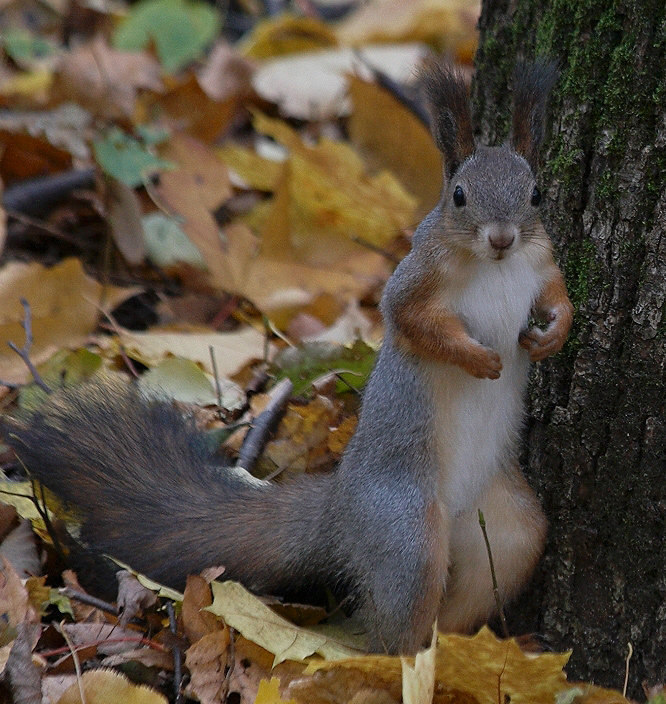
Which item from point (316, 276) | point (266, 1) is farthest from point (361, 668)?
point (266, 1)

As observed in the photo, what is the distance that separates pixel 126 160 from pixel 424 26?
259 cm

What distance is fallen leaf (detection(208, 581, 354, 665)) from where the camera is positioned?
172cm

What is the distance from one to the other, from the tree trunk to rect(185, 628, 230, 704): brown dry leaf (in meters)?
0.66

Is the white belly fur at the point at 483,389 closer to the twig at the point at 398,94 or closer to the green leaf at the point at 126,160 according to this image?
the green leaf at the point at 126,160

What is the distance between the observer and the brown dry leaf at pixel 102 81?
389 centimetres

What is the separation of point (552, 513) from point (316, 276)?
141cm

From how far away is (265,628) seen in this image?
1759mm

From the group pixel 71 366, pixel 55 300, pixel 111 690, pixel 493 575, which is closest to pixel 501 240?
pixel 493 575

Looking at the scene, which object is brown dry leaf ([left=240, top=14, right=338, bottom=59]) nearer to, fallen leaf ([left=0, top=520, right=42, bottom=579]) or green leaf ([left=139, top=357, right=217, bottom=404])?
green leaf ([left=139, top=357, right=217, bottom=404])

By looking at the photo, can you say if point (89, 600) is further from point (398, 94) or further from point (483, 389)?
point (398, 94)

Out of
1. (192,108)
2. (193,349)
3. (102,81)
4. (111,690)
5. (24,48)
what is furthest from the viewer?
(24,48)

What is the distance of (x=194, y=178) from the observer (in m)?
3.25

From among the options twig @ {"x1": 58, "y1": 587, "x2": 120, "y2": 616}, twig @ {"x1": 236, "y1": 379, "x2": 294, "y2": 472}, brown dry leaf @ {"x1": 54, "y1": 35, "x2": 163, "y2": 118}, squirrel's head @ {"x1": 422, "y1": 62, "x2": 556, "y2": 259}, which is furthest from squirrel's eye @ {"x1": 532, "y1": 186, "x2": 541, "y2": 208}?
brown dry leaf @ {"x1": 54, "y1": 35, "x2": 163, "y2": 118}

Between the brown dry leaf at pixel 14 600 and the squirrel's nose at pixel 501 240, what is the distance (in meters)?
1.01
